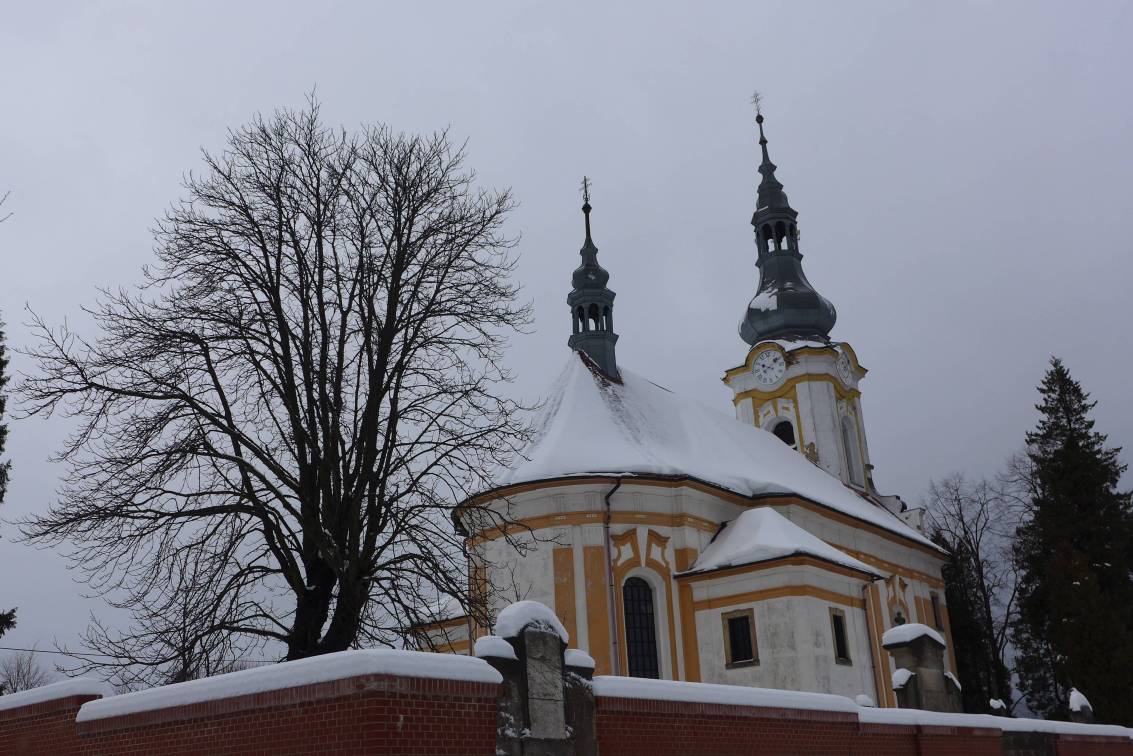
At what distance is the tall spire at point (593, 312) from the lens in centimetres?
3152

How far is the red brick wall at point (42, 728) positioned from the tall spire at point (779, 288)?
33.1 meters

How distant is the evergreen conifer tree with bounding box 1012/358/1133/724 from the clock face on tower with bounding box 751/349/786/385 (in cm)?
1078

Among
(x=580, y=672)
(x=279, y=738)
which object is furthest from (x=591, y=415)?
(x=279, y=738)

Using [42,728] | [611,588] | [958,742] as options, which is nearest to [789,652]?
[611,588]

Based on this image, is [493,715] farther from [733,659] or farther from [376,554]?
[733,659]

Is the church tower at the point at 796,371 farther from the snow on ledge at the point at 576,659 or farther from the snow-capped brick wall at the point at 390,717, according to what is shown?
the snow on ledge at the point at 576,659

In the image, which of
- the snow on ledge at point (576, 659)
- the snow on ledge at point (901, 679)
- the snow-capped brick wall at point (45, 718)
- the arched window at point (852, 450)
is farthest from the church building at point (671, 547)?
the snow on ledge at point (576, 659)

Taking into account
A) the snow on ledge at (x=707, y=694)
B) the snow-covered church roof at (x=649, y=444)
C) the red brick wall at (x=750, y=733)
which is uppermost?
the snow-covered church roof at (x=649, y=444)

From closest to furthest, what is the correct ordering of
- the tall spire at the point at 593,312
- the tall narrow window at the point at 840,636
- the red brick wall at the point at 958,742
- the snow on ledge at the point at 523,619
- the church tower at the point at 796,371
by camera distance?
the snow on ledge at the point at 523,619
the red brick wall at the point at 958,742
the tall narrow window at the point at 840,636
the tall spire at the point at 593,312
the church tower at the point at 796,371

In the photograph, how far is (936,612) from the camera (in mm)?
37125

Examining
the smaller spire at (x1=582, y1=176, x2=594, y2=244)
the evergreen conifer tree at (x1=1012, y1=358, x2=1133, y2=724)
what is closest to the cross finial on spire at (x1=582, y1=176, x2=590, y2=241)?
the smaller spire at (x1=582, y1=176, x2=594, y2=244)

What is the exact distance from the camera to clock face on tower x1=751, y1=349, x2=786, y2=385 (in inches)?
1559

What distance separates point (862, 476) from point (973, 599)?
985 cm

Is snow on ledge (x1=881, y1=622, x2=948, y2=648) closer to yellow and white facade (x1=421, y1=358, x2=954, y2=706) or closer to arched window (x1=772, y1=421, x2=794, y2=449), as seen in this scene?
yellow and white facade (x1=421, y1=358, x2=954, y2=706)
